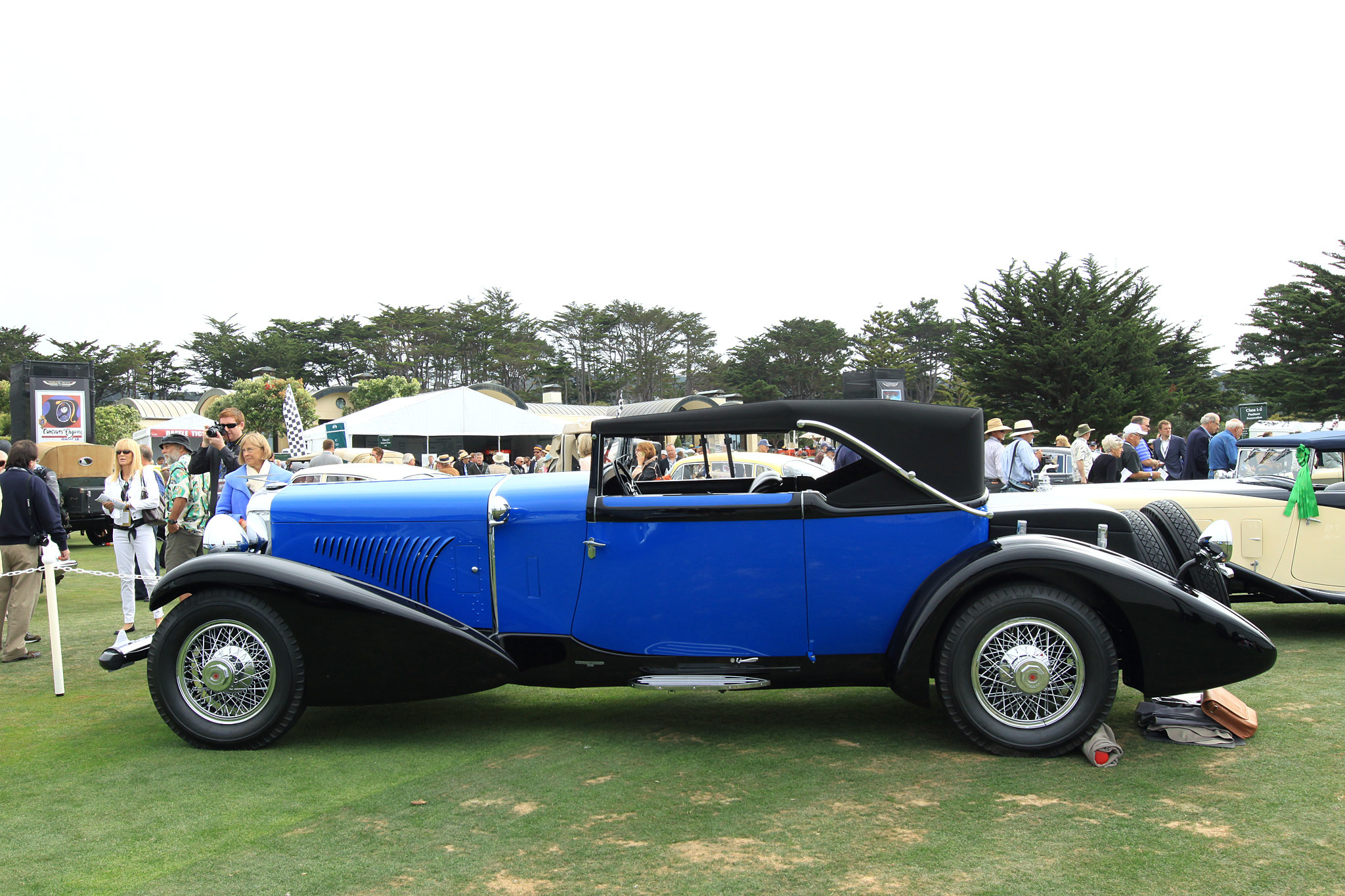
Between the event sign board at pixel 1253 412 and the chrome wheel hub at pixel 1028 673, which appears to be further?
the event sign board at pixel 1253 412

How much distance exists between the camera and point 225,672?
169 inches

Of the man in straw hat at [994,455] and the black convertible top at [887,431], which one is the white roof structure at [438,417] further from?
the black convertible top at [887,431]

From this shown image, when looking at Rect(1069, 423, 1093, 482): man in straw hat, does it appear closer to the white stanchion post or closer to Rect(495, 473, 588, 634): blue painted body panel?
Rect(495, 473, 588, 634): blue painted body panel

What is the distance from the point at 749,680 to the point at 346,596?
191 cm

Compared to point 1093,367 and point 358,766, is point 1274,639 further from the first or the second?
point 1093,367

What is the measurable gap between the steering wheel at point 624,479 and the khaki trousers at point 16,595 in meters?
4.61

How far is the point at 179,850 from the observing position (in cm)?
314

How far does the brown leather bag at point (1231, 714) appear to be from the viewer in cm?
411

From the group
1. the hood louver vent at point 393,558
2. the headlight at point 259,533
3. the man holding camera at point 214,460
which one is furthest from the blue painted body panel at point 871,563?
the man holding camera at point 214,460

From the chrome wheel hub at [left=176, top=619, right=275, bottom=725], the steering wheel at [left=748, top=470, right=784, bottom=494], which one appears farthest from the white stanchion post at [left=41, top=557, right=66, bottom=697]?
the steering wheel at [left=748, top=470, right=784, bottom=494]

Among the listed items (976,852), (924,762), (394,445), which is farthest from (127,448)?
(394,445)

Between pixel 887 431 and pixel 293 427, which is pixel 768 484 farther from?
pixel 293 427

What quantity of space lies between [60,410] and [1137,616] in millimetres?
22684

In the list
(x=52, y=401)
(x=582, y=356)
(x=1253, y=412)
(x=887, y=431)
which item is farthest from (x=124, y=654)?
(x=582, y=356)
